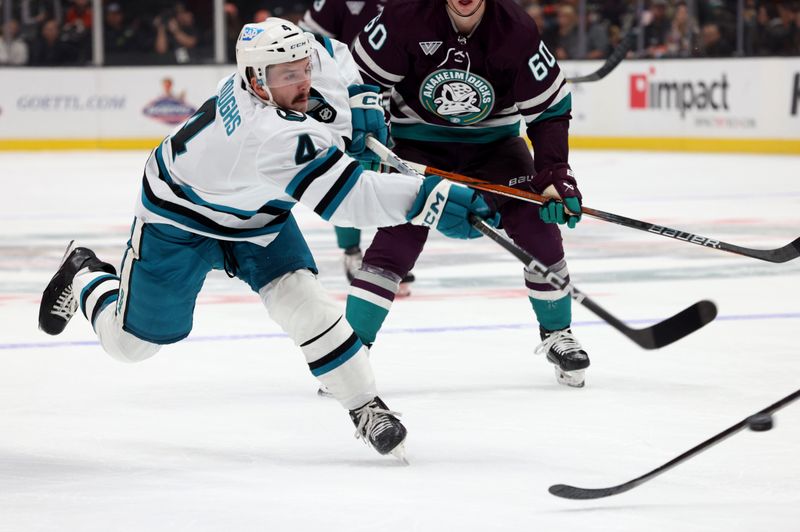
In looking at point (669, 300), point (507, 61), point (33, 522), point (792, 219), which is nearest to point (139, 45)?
point (792, 219)

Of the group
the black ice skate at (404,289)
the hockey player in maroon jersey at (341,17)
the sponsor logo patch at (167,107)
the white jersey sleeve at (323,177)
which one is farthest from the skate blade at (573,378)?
the sponsor logo patch at (167,107)

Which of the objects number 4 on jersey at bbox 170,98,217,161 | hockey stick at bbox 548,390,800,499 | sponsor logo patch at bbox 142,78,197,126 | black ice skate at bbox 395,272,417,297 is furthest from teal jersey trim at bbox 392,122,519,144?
sponsor logo patch at bbox 142,78,197,126

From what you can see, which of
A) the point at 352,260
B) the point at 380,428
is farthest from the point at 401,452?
the point at 352,260

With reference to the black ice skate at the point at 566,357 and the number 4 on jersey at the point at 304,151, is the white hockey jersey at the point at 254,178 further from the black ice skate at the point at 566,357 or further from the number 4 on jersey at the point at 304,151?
the black ice skate at the point at 566,357

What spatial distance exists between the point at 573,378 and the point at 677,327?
0.87 metres

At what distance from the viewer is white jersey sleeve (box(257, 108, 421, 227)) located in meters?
2.38

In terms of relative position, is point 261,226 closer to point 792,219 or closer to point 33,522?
point 33,522

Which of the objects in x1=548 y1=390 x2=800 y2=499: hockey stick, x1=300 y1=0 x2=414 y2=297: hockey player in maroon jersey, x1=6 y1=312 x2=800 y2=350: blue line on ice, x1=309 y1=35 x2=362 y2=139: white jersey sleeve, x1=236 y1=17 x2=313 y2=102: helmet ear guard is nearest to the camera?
x1=548 y1=390 x2=800 y2=499: hockey stick

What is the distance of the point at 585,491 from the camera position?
7.54 ft

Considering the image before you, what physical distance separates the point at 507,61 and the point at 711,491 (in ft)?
4.33

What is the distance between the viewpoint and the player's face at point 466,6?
321cm

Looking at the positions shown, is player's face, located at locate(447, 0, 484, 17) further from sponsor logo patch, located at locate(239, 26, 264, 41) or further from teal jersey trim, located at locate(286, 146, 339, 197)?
teal jersey trim, located at locate(286, 146, 339, 197)

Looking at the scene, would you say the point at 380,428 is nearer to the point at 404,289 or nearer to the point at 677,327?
the point at 677,327

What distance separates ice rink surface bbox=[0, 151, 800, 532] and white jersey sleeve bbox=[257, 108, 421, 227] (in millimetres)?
497
